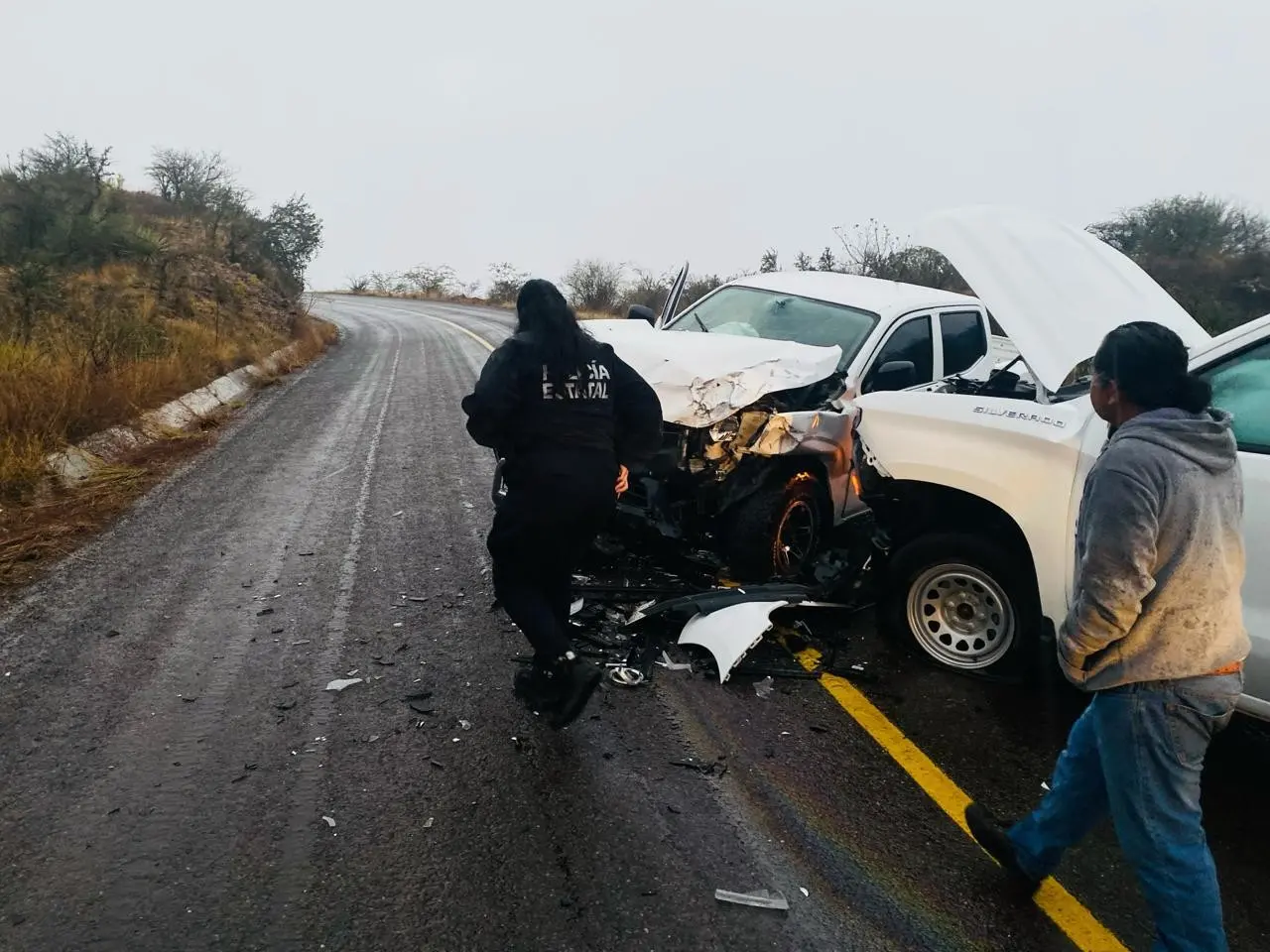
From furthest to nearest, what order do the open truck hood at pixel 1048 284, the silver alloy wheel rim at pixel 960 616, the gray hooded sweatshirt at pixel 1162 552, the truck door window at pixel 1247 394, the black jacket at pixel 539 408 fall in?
the silver alloy wheel rim at pixel 960 616 < the open truck hood at pixel 1048 284 < the black jacket at pixel 539 408 < the truck door window at pixel 1247 394 < the gray hooded sweatshirt at pixel 1162 552

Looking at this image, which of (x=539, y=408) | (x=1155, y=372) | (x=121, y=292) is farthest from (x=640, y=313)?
(x=121, y=292)

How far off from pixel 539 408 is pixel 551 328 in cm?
31

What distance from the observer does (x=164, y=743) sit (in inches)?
130

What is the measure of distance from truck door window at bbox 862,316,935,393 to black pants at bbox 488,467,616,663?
2921mm

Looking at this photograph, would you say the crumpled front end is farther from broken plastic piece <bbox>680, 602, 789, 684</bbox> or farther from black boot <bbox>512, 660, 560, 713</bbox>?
black boot <bbox>512, 660, 560, 713</bbox>

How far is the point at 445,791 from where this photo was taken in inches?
120

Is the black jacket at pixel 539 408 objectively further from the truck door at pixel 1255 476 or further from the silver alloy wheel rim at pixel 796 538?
the truck door at pixel 1255 476

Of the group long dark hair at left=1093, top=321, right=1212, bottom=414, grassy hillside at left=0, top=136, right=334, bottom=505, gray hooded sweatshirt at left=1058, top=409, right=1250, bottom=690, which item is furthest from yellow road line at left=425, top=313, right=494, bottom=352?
gray hooded sweatshirt at left=1058, top=409, right=1250, bottom=690

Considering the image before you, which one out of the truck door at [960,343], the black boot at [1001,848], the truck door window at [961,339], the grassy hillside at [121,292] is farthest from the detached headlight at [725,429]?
the grassy hillside at [121,292]

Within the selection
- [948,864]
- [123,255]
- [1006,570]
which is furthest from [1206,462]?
[123,255]

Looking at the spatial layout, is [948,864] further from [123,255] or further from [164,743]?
[123,255]

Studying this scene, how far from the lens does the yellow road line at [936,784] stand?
2.51 metres

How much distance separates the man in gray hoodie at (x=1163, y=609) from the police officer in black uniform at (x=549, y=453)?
5.85 feet

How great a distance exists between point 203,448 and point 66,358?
2.09 meters
